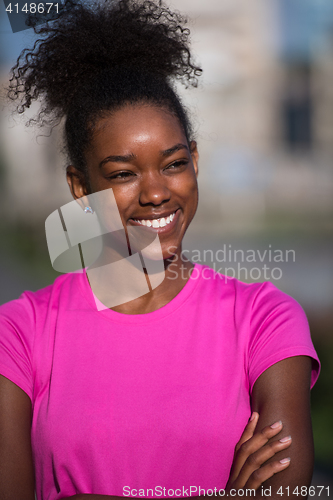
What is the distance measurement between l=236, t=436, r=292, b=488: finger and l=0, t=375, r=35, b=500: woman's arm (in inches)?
26.9

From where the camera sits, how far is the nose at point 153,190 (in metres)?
1.86

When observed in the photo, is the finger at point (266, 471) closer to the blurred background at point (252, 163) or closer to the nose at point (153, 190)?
the nose at point (153, 190)

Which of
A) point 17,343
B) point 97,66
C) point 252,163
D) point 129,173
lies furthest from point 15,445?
point 252,163

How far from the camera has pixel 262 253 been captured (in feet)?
22.8

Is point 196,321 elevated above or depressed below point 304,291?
above

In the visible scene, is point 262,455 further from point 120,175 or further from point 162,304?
point 120,175

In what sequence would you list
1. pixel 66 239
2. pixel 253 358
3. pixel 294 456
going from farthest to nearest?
pixel 66 239, pixel 253 358, pixel 294 456

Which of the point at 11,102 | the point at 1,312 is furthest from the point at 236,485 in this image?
the point at 11,102

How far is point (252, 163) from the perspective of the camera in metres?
9.21

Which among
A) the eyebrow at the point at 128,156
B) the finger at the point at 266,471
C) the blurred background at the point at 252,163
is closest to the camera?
the finger at the point at 266,471

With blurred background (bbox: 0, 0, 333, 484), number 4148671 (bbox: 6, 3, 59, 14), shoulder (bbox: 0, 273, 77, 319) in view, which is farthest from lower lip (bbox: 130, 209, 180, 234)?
blurred background (bbox: 0, 0, 333, 484)

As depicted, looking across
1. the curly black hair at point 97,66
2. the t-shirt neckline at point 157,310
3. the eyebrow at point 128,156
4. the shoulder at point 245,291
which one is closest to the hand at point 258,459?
the shoulder at point 245,291

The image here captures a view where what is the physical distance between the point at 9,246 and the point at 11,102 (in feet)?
15.0

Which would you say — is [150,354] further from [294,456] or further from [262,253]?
[262,253]
